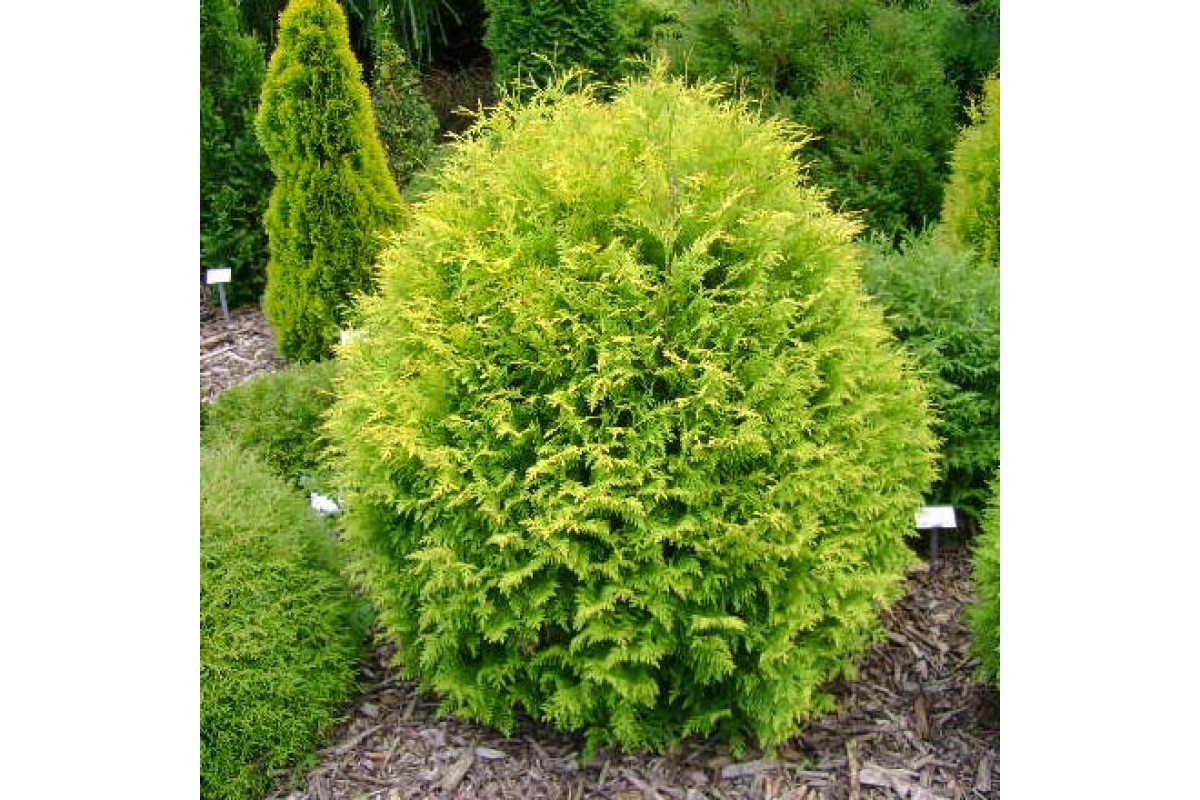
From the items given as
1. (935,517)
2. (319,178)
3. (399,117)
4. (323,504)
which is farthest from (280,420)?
(399,117)

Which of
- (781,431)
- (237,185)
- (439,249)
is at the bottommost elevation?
(237,185)

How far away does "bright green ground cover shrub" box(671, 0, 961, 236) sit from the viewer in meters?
7.12

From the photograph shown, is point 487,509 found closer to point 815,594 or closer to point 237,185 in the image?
point 815,594

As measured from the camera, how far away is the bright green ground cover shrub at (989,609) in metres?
3.44

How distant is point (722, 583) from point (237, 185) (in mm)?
5543

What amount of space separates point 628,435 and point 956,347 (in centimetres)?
242

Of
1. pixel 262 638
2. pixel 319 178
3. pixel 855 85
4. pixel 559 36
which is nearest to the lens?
pixel 262 638

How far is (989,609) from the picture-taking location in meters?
3.48

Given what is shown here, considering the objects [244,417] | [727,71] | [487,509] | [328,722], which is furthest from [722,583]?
[727,71]

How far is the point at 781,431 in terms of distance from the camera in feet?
10.0

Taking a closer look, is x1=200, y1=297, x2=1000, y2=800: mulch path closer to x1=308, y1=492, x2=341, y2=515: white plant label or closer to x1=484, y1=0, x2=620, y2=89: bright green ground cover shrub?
x1=308, y1=492, x2=341, y2=515: white plant label

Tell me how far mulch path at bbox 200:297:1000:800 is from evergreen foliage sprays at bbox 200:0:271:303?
14.3 ft

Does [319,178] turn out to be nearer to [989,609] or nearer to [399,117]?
[399,117]

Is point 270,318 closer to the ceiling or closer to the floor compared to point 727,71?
closer to the floor
